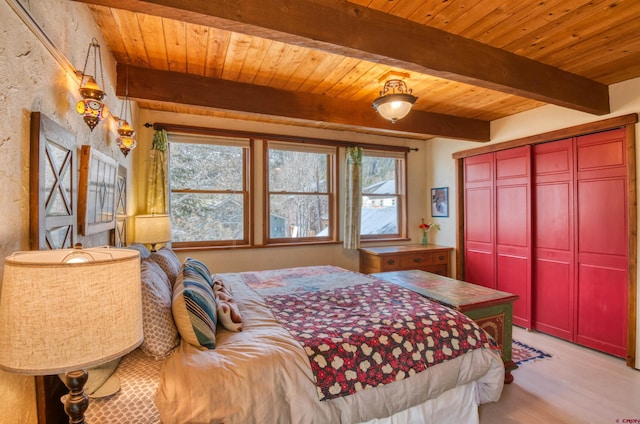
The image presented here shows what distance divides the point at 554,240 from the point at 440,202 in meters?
1.58

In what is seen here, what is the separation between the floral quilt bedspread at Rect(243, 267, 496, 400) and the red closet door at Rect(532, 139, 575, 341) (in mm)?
1956

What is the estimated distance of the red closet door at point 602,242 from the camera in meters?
2.84

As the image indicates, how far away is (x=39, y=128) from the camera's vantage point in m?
1.15

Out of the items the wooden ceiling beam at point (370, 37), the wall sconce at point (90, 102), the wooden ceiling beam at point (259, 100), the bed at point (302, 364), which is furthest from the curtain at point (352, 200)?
the wall sconce at point (90, 102)

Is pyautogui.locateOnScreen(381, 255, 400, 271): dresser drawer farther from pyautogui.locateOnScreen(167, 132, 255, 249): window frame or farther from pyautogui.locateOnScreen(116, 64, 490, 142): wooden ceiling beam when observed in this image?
pyautogui.locateOnScreen(167, 132, 255, 249): window frame

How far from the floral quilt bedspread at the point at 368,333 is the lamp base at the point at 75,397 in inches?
34.3

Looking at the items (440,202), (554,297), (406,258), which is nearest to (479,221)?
(440,202)

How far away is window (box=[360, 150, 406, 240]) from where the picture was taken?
4.67m

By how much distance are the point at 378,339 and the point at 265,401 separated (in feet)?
2.13

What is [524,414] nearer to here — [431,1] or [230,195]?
[431,1]

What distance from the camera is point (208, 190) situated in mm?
3750

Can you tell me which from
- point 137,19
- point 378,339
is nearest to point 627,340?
point 378,339

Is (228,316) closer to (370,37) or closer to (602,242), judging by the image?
(370,37)

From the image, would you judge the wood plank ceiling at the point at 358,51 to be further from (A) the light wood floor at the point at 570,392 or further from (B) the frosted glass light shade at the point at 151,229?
(A) the light wood floor at the point at 570,392
